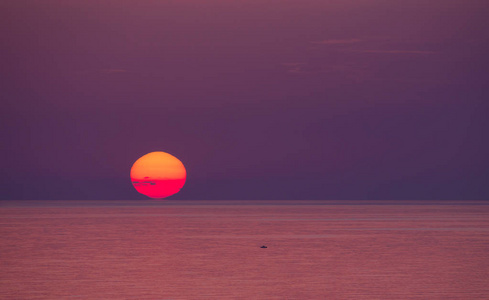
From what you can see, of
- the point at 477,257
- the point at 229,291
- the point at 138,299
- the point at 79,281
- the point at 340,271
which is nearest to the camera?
the point at 138,299

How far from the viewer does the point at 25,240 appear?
35.0 meters

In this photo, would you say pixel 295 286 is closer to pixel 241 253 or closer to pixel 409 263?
pixel 409 263

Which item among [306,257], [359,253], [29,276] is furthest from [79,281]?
[359,253]

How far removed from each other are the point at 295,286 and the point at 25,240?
20998 mm

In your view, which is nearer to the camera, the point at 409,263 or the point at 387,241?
the point at 409,263

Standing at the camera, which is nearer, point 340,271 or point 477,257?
point 340,271

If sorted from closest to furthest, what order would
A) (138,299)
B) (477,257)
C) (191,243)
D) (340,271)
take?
(138,299), (340,271), (477,257), (191,243)

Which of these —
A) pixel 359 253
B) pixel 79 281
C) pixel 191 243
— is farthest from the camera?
pixel 191 243

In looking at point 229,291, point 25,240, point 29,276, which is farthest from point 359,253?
point 25,240

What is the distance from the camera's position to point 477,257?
2552 centimetres

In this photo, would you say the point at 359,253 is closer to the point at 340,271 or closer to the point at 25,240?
the point at 340,271

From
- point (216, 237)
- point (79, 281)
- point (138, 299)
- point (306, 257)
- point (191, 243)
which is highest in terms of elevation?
point (216, 237)

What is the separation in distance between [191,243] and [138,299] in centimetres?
1654

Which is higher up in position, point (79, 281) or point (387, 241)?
point (387, 241)
